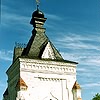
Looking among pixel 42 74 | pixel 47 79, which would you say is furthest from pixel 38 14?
pixel 47 79

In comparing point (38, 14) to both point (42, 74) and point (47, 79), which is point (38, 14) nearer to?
point (42, 74)

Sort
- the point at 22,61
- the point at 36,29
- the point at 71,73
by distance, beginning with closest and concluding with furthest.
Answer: the point at 22,61
the point at 71,73
the point at 36,29

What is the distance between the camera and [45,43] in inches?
994

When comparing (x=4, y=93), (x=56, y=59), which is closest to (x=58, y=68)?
(x=56, y=59)

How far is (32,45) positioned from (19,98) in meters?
5.56

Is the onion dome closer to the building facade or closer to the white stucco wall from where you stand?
the building facade

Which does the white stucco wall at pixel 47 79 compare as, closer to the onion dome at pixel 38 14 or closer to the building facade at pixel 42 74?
the building facade at pixel 42 74

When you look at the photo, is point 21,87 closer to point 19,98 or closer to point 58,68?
point 19,98

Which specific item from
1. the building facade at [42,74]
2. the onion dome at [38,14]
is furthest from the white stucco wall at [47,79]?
the onion dome at [38,14]

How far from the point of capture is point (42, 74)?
917 inches

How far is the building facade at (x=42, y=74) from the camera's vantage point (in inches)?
891

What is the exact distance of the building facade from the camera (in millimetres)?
22641

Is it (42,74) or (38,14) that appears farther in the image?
(38,14)

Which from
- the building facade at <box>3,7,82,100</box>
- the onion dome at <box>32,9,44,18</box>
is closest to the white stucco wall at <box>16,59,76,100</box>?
the building facade at <box>3,7,82,100</box>
